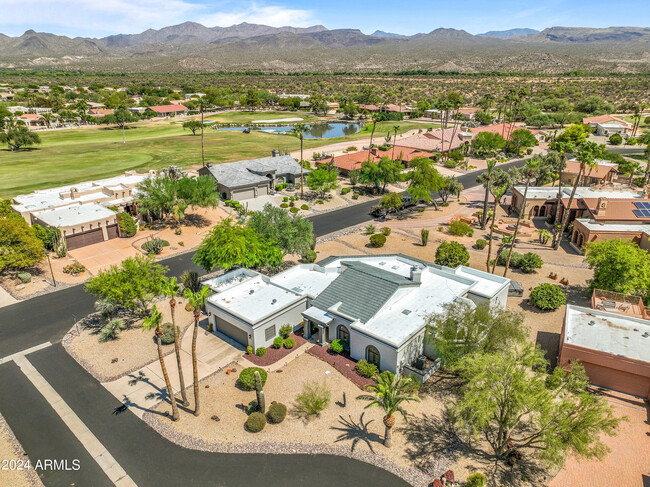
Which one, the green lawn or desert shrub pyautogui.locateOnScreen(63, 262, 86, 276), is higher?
the green lawn

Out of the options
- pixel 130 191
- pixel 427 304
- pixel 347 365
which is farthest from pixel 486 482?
pixel 130 191

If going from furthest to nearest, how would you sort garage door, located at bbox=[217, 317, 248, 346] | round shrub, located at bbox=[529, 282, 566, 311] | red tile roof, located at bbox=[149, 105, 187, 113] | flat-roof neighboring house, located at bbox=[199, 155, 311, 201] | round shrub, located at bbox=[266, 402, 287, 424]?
red tile roof, located at bbox=[149, 105, 187, 113] → flat-roof neighboring house, located at bbox=[199, 155, 311, 201] → round shrub, located at bbox=[529, 282, 566, 311] → garage door, located at bbox=[217, 317, 248, 346] → round shrub, located at bbox=[266, 402, 287, 424]

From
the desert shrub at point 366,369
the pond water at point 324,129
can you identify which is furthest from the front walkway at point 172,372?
the pond water at point 324,129

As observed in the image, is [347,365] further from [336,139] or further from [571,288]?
[336,139]

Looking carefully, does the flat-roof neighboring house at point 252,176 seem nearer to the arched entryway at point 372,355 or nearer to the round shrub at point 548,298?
the arched entryway at point 372,355

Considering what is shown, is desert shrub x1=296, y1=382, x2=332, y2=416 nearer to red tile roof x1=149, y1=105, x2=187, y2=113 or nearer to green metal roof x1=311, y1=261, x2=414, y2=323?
green metal roof x1=311, y1=261, x2=414, y2=323

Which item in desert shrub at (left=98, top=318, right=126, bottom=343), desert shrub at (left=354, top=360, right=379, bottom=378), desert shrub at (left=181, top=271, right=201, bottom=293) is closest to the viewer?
desert shrub at (left=354, top=360, right=379, bottom=378)

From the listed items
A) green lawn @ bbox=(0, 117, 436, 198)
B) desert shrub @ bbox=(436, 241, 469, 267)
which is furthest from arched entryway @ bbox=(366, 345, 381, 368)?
green lawn @ bbox=(0, 117, 436, 198)
